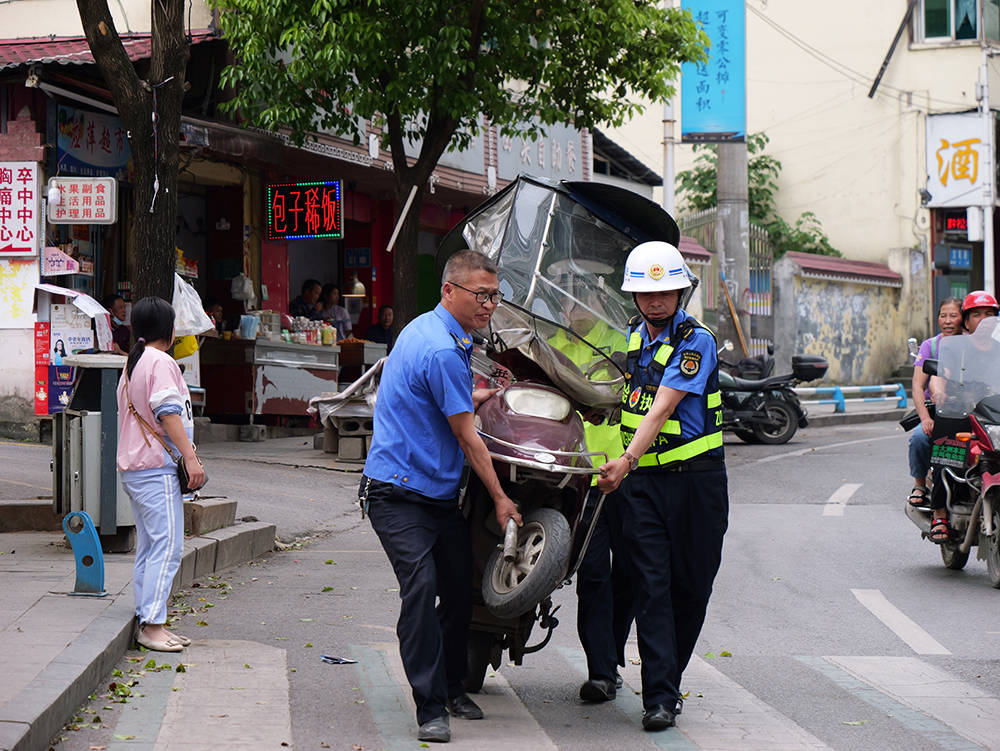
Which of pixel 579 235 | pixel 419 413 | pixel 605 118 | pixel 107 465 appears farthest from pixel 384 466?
pixel 605 118

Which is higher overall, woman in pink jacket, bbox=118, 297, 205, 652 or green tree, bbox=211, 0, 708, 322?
green tree, bbox=211, 0, 708, 322

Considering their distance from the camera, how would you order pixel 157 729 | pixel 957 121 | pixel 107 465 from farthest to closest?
pixel 957 121, pixel 107 465, pixel 157 729

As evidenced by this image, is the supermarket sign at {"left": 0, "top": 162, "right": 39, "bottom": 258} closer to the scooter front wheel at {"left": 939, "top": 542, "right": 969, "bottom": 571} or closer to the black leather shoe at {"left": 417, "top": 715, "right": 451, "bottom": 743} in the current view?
the scooter front wheel at {"left": 939, "top": 542, "right": 969, "bottom": 571}

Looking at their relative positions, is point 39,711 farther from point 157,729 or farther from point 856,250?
point 856,250

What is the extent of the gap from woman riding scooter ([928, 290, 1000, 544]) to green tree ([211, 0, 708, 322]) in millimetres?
6665

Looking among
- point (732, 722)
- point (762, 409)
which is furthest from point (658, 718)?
point (762, 409)

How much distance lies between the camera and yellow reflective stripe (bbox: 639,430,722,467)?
5387mm

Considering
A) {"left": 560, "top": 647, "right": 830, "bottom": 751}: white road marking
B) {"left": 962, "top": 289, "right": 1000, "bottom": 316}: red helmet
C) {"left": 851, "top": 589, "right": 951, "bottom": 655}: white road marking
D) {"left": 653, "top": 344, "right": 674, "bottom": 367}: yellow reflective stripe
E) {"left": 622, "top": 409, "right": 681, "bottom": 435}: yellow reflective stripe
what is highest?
{"left": 962, "top": 289, "right": 1000, "bottom": 316}: red helmet

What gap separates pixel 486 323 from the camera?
5.34 metres

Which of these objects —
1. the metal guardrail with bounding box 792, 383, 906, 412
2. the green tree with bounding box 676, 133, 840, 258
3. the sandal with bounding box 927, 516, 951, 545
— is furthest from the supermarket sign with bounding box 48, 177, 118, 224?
the green tree with bounding box 676, 133, 840, 258

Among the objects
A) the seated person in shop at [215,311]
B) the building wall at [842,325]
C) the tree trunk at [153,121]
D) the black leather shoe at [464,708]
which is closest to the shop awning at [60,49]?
the tree trunk at [153,121]

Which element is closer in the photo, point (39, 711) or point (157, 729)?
point (39, 711)

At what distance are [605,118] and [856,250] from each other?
59.2ft

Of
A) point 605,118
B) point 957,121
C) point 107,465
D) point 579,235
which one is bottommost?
point 107,465
